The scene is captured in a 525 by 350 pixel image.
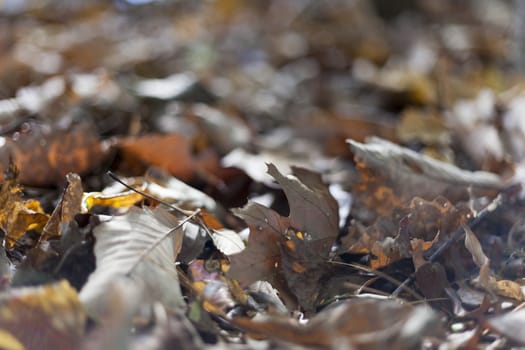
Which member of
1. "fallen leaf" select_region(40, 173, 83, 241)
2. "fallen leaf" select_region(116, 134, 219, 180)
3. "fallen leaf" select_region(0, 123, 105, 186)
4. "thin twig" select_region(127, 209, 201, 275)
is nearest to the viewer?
"thin twig" select_region(127, 209, 201, 275)

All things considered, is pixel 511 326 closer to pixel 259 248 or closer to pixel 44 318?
pixel 259 248

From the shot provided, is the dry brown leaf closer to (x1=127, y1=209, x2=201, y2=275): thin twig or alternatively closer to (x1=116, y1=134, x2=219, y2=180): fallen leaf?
(x1=127, y1=209, x2=201, y2=275): thin twig

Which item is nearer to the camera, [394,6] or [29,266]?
[29,266]

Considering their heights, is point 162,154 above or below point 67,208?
below

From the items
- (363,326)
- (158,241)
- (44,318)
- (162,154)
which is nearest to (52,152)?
(162,154)

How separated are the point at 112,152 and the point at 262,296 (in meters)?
0.56

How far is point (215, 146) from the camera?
58.5 inches

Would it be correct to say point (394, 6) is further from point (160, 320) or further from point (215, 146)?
point (160, 320)

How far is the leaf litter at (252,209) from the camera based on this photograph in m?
0.62

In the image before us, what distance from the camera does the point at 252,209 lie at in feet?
2.69

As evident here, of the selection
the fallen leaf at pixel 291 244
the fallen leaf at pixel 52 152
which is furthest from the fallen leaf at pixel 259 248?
the fallen leaf at pixel 52 152

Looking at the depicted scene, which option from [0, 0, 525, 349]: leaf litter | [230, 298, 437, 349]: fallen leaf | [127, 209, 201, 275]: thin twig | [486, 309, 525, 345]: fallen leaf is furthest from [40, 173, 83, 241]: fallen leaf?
[486, 309, 525, 345]: fallen leaf

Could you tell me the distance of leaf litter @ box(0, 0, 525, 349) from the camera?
Answer: 2.02 ft

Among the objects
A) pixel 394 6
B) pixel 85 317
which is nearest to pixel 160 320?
pixel 85 317
